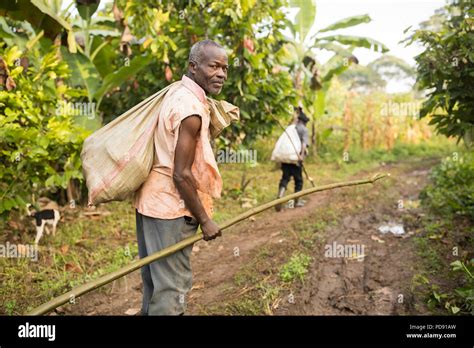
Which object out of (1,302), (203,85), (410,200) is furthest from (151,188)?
(410,200)

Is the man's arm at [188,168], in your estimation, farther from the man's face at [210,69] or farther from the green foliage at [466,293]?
the green foliage at [466,293]

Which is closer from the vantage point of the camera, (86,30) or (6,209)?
(6,209)

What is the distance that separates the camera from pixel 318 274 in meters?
4.49

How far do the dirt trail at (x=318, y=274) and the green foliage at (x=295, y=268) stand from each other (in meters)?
0.08

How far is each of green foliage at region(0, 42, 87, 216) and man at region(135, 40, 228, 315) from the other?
2181 millimetres

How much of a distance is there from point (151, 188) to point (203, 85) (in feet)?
2.06

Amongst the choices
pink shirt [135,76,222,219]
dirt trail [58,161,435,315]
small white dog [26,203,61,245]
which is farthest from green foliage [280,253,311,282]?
small white dog [26,203,61,245]

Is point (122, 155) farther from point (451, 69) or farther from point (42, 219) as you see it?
point (451, 69)

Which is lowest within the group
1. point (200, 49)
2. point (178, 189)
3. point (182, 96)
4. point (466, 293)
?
point (466, 293)

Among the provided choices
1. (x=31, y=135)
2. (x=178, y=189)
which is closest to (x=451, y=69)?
(x=178, y=189)

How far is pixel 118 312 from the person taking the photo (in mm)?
3959

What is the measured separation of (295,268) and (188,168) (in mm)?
2413
